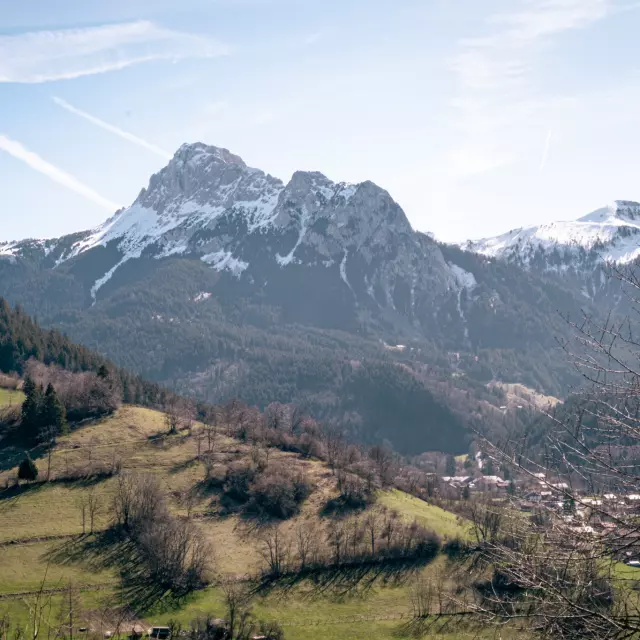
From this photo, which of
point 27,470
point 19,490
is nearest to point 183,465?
point 27,470

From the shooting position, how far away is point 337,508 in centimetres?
9575

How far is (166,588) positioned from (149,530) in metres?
8.84

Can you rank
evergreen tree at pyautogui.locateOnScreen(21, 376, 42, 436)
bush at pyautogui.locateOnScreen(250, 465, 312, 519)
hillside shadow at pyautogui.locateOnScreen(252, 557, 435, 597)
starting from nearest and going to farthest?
hillside shadow at pyautogui.locateOnScreen(252, 557, 435, 597) < bush at pyautogui.locateOnScreen(250, 465, 312, 519) < evergreen tree at pyautogui.locateOnScreen(21, 376, 42, 436)

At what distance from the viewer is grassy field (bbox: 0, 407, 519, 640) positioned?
67500mm

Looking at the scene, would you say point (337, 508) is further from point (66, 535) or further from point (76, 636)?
point (76, 636)

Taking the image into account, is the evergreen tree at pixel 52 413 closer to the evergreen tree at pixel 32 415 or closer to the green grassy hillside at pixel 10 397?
the evergreen tree at pixel 32 415

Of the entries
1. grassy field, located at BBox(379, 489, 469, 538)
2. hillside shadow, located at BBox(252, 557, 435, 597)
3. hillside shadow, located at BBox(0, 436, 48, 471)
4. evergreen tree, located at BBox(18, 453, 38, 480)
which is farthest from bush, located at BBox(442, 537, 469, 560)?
hillside shadow, located at BBox(0, 436, 48, 471)

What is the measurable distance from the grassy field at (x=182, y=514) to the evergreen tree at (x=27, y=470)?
5.86ft

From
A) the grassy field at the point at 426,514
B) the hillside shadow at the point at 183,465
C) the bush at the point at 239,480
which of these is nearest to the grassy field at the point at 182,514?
the hillside shadow at the point at 183,465

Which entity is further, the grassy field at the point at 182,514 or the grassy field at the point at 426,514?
the grassy field at the point at 426,514

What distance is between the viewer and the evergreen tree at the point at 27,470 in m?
86.4

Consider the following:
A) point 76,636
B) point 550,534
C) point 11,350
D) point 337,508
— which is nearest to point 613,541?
point 550,534

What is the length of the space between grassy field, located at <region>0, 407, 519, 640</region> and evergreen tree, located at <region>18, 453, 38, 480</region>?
1.79 meters

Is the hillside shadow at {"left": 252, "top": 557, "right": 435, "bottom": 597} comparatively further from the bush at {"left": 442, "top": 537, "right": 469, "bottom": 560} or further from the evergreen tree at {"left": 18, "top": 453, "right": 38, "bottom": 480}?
the evergreen tree at {"left": 18, "top": 453, "right": 38, "bottom": 480}
